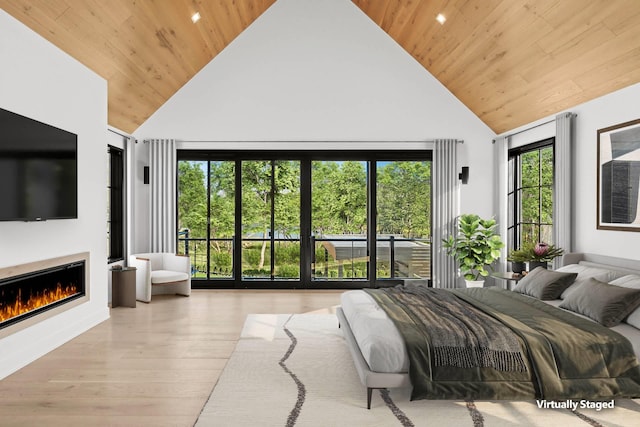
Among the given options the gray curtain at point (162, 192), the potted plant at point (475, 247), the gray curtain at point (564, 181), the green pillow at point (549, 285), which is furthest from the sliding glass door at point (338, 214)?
the green pillow at point (549, 285)

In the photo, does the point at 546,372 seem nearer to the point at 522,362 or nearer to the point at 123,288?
the point at 522,362

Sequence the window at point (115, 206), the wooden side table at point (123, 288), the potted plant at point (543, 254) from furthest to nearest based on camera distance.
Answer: the window at point (115, 206)
the wooden side table at point (123, 288)
the potted plant at point (543, 254)

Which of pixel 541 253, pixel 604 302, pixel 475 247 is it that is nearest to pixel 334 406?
pixel 604 302

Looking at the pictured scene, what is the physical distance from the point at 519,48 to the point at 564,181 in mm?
1573

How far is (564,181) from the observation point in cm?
518

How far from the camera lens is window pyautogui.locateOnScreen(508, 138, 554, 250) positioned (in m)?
5.88

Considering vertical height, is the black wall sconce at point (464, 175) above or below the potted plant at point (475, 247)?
above

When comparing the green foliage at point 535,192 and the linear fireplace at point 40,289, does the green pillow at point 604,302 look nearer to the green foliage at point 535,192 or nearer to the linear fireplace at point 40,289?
the green foliage at point 535,192

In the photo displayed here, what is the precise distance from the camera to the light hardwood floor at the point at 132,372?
2838 mm

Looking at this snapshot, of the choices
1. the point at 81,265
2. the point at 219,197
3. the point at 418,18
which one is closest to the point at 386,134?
the point at 418,18

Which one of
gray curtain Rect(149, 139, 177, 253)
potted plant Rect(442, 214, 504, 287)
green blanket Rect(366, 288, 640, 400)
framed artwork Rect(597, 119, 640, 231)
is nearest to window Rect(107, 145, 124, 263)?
gray curtain Rect(149, 139, 177, 253)

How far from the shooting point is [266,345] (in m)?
4.23

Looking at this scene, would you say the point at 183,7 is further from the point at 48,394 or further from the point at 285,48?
the point at 48,394

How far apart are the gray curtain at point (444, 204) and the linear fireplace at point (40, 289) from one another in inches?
190
